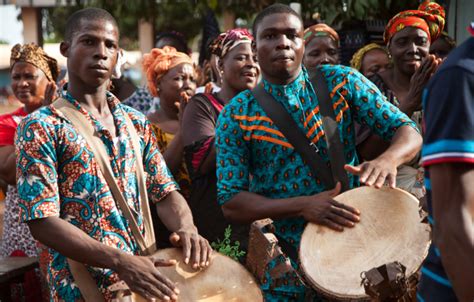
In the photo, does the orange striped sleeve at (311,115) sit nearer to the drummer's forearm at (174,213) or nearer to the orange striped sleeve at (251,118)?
the orange striped sleeve at (251,118)

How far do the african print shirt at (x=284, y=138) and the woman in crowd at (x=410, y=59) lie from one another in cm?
95

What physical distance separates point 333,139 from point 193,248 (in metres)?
0.84

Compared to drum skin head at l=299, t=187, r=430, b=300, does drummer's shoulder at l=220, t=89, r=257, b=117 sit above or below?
above

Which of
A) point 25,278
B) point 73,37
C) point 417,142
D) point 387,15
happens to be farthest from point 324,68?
point 387,15

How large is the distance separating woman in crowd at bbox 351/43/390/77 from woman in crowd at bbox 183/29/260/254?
1576mm

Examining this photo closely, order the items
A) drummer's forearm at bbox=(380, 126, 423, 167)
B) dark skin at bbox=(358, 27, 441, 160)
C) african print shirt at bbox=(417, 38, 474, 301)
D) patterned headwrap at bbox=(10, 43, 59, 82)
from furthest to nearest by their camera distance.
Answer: patterned headwrap at bbox=(10, 43, 59, 82) < dark skin at bbox=(358, 27, 441, 160) < drummer's forearm at bbox=(380, 126, 423, 167) < african print shirt at bbox=(417, 38, 474, 301)

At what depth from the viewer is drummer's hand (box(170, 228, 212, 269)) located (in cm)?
348

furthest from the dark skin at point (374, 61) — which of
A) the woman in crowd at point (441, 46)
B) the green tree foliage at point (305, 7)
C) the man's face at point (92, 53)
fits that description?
the man's face at point (92, 53)

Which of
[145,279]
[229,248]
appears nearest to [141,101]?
[229,248]

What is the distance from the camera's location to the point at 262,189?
3.98m

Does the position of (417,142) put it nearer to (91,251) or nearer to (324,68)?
(324,68)

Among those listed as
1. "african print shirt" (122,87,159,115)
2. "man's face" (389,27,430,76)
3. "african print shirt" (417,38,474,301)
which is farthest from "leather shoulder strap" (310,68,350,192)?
"african print shirt" (122,87,159,115)

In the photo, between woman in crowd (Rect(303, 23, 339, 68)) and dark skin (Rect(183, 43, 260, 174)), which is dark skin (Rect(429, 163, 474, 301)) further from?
woman in crowd (Rect(303, 23, 339, 68))

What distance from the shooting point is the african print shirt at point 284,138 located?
3.87m
